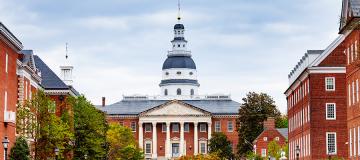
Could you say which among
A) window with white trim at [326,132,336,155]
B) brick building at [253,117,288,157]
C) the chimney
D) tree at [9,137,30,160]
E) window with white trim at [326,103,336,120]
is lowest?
tree at [9,137,30,160]

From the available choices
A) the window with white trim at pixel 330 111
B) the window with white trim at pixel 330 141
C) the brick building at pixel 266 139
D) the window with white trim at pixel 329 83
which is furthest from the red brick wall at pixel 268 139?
the window with white trim at pixel 330 141

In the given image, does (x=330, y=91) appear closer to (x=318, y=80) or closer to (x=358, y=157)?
(x=318, y=80)

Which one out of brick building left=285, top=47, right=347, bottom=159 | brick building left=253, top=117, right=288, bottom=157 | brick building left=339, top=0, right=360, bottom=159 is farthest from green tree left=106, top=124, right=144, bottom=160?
brick building left=339, top=0, right=360, bottom=159

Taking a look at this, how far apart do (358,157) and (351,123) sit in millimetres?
3683

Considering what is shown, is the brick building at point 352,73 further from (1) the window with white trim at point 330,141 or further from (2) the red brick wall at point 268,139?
(2) the red brick wall at point 268,139

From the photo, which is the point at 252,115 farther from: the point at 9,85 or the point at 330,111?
the point at 9,85

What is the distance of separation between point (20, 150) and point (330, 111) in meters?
33.0

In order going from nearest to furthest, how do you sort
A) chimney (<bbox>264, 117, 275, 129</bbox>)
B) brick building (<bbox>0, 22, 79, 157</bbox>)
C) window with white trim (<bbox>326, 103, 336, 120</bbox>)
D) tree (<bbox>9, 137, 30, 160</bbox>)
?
brick building (<bbox>0, 22, 79, 157</bbox>)
tree (<bbox>9, 137, 30, 160</bbox>)
window with white trim (<bbox>326, 103, 336, 120</bbox>)
chimney (<bbox>264, 117, 275, 129</bbox>)

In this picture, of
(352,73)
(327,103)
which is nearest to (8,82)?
(352,73)

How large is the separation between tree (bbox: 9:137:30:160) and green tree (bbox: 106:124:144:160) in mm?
58187

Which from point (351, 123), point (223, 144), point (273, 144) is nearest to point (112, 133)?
point (273, 144)

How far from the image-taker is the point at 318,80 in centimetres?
9219

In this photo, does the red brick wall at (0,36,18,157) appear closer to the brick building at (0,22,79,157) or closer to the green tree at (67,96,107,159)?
the brick building at (0,22,79,157)

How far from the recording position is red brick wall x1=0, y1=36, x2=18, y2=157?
68213mm
